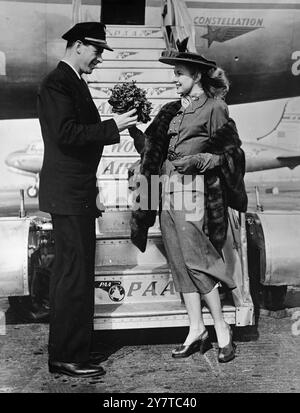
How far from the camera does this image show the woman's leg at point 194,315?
14.4ft

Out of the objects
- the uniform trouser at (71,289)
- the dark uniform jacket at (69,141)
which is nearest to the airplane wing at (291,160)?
the dark uniform jacket at (69,141)

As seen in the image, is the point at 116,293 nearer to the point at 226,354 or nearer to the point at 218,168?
the point at 226,354

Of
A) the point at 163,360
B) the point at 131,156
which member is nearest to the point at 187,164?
the point at 131,156

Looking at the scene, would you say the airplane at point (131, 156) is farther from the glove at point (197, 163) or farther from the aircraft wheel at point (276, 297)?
the aircraft wheel at point (276, 297)

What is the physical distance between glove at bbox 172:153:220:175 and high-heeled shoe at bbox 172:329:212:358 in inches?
43.5

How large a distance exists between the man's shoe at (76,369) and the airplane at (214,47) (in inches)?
49.5

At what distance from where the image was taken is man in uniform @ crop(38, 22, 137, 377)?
4.02m

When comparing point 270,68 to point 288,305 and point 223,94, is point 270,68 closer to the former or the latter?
point 223,94

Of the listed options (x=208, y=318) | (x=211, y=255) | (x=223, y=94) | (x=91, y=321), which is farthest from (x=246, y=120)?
(x=91, y=321)

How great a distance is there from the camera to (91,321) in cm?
428

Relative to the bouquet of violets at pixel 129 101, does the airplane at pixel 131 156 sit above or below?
below

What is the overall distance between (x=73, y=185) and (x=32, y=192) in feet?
2.29

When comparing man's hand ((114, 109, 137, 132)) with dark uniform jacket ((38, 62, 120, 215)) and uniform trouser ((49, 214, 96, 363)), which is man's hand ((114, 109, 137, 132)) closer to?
dark uniform jacket ((38, 62, 120, 215))

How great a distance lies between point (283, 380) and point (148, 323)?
3.14ft
